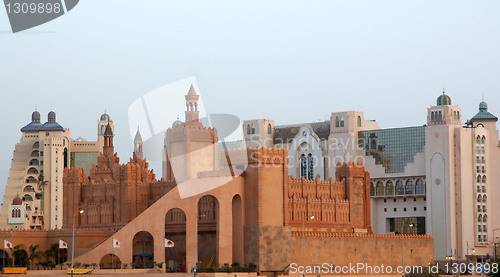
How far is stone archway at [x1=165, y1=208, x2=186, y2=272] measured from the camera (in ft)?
360

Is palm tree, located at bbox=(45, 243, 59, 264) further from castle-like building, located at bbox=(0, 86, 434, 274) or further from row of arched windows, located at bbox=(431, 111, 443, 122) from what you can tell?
row of arched windows, located at bbox=(431, 111, 443, 122)

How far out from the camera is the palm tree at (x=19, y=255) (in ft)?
344

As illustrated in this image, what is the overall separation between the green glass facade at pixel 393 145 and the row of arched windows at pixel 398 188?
6.45 ft

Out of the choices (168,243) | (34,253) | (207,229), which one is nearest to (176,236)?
(207,229)

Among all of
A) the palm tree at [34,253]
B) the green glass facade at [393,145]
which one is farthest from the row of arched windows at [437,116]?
the palm tree at [34,253]

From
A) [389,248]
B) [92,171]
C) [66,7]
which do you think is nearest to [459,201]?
[389,248]

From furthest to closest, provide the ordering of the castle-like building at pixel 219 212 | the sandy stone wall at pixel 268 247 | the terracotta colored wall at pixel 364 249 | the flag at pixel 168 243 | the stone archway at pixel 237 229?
the terracotta colored wall at pixel 364 249, the stone archway at pixel 237 229, the sandy stone wall at pixel 268 247, the castle-like building at pixel 219 212, the flag at pixel 168 243

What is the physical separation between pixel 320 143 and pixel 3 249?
72243mm

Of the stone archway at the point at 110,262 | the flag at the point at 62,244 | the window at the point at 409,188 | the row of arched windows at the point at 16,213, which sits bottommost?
the stone archway at the point at 110,262

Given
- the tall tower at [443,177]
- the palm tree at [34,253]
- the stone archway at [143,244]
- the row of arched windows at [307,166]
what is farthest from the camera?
the row of arched windows at [307,166]

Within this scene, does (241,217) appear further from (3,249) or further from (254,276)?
(3,249)

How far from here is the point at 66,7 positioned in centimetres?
5797

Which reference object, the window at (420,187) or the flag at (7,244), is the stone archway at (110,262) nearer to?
the flag at (7,244)

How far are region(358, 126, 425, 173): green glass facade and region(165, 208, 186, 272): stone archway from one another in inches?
2289
